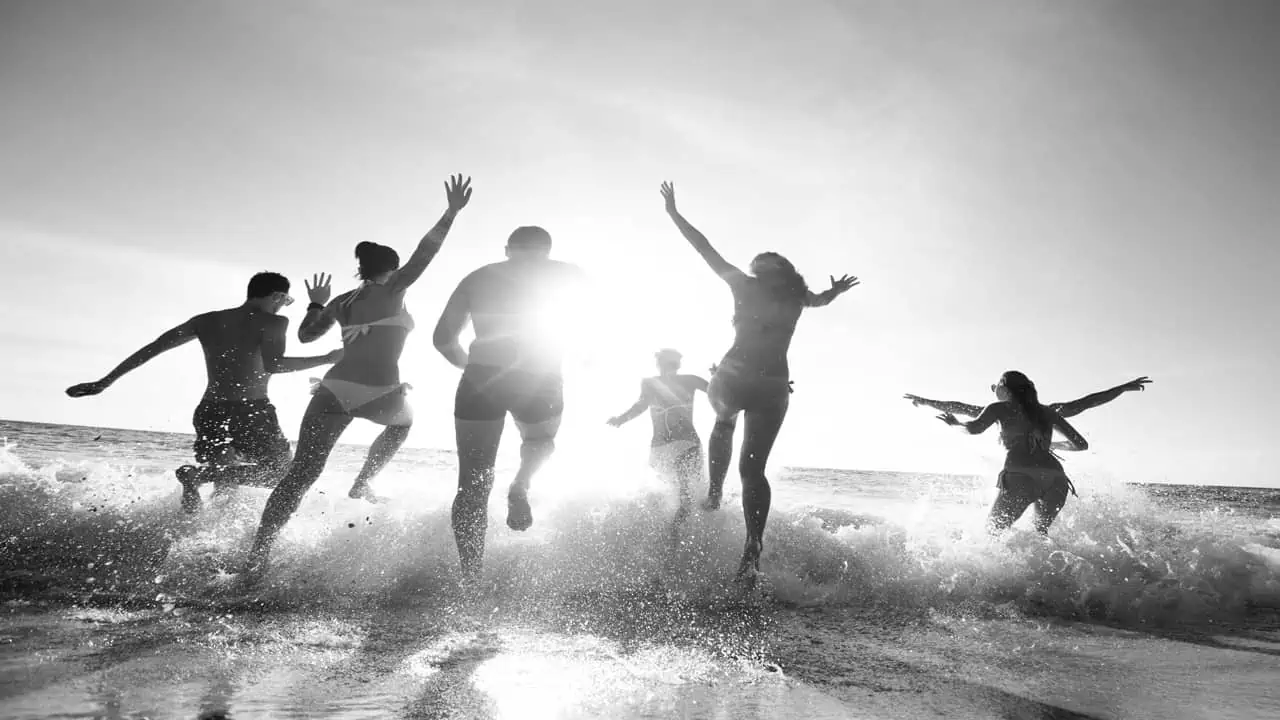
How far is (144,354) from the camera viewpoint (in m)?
4.91

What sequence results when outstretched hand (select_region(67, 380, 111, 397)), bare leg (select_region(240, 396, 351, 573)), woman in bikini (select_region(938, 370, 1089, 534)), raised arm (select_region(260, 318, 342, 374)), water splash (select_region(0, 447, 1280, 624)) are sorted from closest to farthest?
bare leg (select_region(240, 396, 351, 573)) → water splash (select_region(0, 447, 1280, 624)) → outstretched hand (select_region(67, 380, 111, 397)) → raised arm (select_region(260, 318, 342, 374)) → woman in bikini (select_region(938, 370, 1089, 534))

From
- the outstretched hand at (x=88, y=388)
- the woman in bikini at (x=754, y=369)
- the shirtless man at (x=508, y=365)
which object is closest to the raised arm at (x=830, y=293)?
the woman in bikini at (x=754, y=369)

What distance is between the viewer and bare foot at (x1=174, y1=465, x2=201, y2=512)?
5.09 m

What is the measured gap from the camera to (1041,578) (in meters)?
4.97

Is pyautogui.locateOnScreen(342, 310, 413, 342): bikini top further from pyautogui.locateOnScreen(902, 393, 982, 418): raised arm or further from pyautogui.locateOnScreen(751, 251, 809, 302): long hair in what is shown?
pyautogui.locateOnScreen(902, 393, 982, 418): raised arm

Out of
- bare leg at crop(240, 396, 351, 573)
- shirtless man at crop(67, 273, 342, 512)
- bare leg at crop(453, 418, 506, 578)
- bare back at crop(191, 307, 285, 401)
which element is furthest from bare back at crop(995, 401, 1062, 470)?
bare back at crop(191, 307, 285, 401)

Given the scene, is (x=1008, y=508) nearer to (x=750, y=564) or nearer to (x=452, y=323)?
(x=750, y=564)

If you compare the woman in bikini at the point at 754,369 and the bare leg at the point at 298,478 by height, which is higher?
the woman in bikini at the point at 754,369

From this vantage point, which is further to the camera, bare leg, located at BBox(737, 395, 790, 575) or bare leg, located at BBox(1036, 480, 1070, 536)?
bare leg, located at BBox(1036, 480, 1070, 536)

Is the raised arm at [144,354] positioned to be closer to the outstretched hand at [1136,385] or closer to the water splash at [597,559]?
the water splash at [597,559]

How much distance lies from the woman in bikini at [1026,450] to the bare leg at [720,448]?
2629 mm

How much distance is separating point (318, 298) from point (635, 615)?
3.19 m

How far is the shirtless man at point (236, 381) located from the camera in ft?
16.4

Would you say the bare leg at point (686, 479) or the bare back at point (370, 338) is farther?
the bare leg at point (686, 479)
